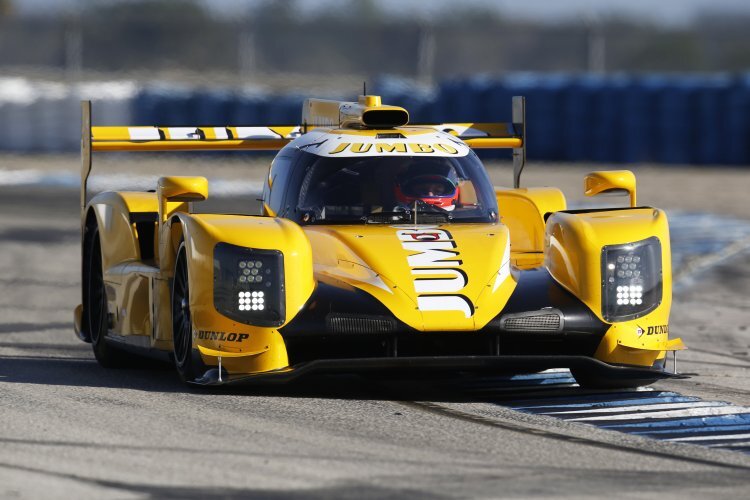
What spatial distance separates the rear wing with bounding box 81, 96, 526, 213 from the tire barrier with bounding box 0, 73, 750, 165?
55.0ft

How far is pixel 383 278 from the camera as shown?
8070mm

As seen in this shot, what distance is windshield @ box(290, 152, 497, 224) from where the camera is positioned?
29.7 feet

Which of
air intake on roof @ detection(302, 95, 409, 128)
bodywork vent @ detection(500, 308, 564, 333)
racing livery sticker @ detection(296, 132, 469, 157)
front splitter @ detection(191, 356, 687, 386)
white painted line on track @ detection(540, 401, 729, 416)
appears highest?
air intake on roof @ detection(302, 95, 409, 128)

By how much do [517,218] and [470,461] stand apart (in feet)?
13.0

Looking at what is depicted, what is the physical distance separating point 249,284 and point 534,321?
1.42m

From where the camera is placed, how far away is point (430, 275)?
8.09 metres

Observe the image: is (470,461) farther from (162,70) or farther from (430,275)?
(162,70)

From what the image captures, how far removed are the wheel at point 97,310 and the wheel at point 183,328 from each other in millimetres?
1127

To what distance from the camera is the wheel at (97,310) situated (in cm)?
976

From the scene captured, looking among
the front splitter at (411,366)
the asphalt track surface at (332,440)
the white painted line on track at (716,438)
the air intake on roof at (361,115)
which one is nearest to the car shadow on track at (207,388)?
the asphalt track surface at (332,440)

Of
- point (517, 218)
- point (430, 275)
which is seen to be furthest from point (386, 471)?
point (517, 218)

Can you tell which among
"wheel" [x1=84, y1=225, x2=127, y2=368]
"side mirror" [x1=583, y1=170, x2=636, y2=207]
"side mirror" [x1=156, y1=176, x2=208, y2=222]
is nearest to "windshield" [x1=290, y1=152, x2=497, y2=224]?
"side mirror" [x1=156, y1=176, x2=208, y2=222]

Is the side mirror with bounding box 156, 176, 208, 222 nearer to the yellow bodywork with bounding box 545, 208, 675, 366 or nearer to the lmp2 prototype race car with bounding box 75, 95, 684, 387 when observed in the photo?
the lmp2 prototype race car with bounding box 75, 95, 684, 387

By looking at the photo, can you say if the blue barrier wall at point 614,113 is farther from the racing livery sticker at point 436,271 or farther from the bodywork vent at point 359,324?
the bodywork vent at point 359,324
